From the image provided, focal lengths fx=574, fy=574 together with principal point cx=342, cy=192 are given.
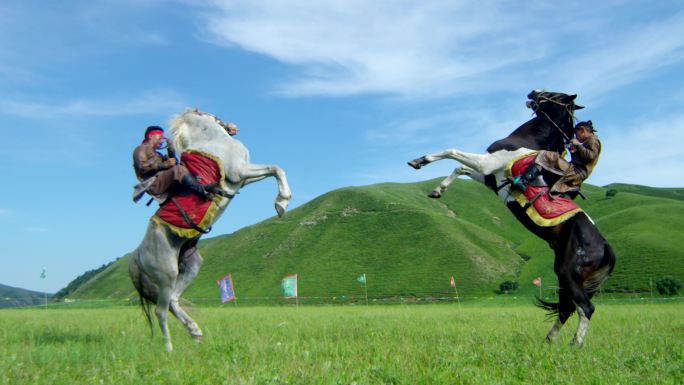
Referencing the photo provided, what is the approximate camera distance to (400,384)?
4.83 m

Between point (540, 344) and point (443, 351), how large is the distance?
1.55m

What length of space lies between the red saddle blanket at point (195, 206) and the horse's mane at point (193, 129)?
0.52 m

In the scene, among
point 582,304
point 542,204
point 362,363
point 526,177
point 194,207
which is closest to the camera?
point 362,363

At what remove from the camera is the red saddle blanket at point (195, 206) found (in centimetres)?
781

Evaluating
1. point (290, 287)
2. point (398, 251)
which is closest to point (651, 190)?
point (398, 251)

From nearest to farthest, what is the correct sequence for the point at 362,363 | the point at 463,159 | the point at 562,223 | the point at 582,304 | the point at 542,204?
1. the point at 362,363
2. the point at 582,304
3. the point at 562,223
4. the point at 542,204
5. the point at 463,159

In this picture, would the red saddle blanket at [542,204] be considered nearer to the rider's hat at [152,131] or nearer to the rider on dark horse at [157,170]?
the rider on dark horse at [157,170]

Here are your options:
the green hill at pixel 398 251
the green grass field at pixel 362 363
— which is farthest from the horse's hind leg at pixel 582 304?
the green hill at pixel 398 251

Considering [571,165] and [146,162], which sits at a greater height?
[146,162]

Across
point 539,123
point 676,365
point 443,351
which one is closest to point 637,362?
point 676,365

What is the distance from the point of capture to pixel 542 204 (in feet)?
26.8

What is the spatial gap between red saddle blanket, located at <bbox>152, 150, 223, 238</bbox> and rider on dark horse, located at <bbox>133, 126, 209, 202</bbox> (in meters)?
0.11

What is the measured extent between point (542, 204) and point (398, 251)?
249 feet

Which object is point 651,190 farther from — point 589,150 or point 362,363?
point 362,363
